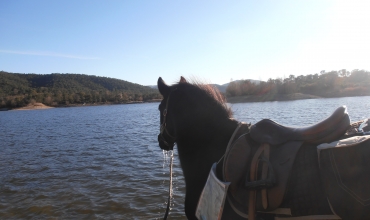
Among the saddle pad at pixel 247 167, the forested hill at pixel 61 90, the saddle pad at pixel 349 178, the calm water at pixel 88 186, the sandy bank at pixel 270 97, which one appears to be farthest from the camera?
the forested hill at pixel 61 90

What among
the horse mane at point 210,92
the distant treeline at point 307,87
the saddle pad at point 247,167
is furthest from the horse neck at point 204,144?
the distant treeline at point 307,87

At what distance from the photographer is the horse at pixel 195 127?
234cm

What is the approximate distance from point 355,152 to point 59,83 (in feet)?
491

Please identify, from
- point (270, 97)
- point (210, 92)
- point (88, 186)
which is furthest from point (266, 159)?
point (270, 97)

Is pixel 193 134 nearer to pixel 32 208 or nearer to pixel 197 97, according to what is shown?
pixel 197 97

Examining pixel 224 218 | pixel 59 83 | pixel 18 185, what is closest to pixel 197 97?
pixel 224 218

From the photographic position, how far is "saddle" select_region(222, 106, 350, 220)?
67.9 inches

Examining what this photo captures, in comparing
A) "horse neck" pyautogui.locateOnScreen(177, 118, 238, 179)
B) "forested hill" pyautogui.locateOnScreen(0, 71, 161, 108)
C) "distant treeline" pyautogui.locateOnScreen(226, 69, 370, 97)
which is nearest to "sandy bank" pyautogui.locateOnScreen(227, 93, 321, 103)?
"distant treeline" pyautogui.locateOnScreen(226, 69, 370, 97)

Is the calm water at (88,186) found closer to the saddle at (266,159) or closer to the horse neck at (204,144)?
the horse neck at (204,144)

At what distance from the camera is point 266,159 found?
1790mm

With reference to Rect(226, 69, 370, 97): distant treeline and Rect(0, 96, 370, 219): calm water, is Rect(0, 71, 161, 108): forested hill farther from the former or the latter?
Rect(0, 96, 370, 219): calm water

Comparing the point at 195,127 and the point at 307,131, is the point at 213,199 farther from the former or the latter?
the point at 307,131

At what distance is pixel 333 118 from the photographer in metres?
1.81

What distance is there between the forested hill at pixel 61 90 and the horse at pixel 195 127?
84.7 meters
